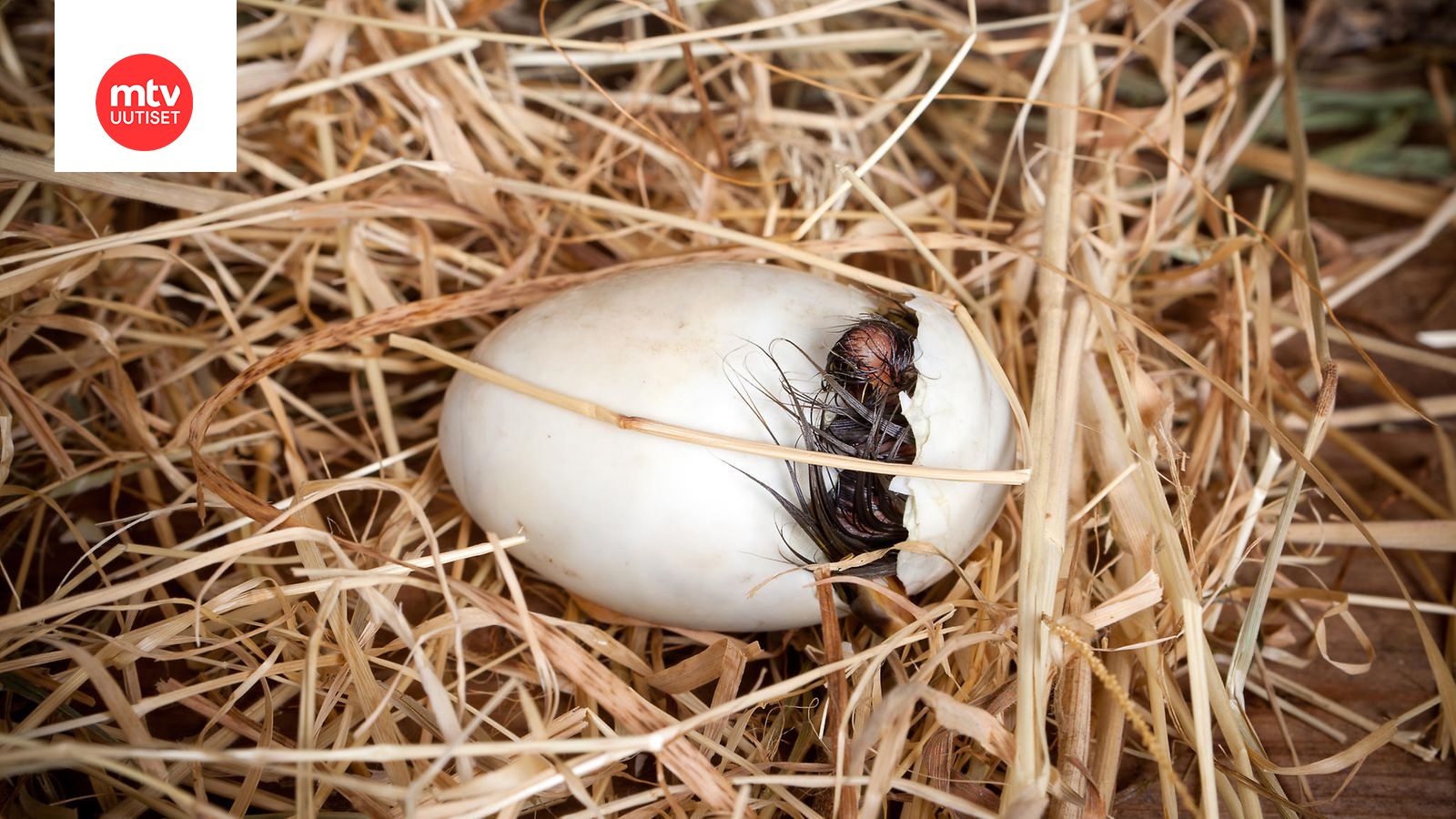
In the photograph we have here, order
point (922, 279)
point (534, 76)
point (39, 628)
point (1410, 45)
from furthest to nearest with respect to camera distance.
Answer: point (1410, 45), point (534, 76), point (922, 279), point (39, 628)

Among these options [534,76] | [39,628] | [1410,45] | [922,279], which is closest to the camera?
[39,628]

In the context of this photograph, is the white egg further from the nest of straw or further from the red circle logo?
the red circle logo

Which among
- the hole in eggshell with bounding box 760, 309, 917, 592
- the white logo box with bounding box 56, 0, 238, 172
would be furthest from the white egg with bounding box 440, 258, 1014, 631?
the white logo box with bounding box 56, 0, 238, 172

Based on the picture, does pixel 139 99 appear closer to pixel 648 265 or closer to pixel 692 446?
pixel 648 265

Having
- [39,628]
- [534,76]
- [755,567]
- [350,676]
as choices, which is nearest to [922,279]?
[755,567]

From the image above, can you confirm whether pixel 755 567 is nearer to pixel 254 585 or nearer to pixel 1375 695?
pixel 254 585

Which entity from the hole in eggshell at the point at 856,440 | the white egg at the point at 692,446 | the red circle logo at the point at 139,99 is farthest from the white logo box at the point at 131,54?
the hole in eggshell at the point at 856,440

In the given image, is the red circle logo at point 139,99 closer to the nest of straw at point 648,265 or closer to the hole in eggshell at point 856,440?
the nest of straw at point 648,265

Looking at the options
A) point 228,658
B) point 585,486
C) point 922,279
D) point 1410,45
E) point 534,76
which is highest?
point 1410,45
